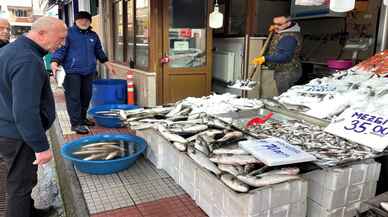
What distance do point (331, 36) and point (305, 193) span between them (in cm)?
465

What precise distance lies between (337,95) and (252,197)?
1819 millimetres

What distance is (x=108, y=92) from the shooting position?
5953 mm

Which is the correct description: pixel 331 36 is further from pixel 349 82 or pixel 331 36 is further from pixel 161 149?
pixel 161 149

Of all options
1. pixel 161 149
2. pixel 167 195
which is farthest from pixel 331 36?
pixel 167 195

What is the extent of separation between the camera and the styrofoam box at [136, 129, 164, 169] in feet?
11.5

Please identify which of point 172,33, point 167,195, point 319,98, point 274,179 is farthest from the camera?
point 172,33

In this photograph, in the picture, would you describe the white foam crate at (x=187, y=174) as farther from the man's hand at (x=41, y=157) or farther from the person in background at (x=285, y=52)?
the person in background at (x=285, y=52)

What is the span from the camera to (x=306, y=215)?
243 cm

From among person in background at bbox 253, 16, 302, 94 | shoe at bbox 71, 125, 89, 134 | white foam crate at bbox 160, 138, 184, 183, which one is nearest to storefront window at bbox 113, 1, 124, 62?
shoe at bbox 71, 125, 89, 134

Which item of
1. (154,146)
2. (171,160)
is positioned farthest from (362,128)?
(154,146)

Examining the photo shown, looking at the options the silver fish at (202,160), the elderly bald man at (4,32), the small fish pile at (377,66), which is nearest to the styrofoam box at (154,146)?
the silver fish at (202,160)

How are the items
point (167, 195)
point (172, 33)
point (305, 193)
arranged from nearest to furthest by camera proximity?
point (305, 193), point (167, 195), point (172, 33)

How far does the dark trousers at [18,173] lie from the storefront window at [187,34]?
348cm

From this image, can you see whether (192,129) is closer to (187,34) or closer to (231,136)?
(231,136)
